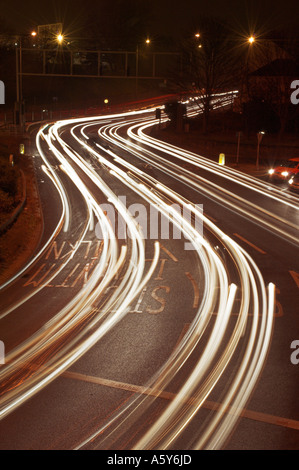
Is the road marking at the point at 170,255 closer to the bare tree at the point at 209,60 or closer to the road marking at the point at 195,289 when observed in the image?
the road marking at the point at 195,289

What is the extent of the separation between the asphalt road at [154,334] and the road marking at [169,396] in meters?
0.03

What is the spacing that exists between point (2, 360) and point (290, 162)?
2499 centimetres

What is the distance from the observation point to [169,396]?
782 cm

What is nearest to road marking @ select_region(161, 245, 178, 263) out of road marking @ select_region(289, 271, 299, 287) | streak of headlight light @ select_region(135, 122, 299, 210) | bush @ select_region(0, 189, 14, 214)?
road marking @ select_region(289, 271, 299, 287)

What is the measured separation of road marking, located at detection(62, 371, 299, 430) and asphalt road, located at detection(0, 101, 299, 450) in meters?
0.03

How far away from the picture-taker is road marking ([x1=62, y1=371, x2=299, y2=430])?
7184 mm

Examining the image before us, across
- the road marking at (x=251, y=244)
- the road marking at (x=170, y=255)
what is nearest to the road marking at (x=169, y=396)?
the road marking at (x=170, y=255)

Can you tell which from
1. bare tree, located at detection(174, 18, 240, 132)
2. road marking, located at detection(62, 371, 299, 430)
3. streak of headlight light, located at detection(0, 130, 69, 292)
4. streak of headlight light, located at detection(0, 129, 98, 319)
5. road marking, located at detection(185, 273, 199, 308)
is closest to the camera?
road marking, located at detection(62, 371, 299, 430)

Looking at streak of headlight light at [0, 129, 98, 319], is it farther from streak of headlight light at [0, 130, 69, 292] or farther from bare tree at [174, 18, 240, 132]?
bare tree at [174, 18, 240, 132]

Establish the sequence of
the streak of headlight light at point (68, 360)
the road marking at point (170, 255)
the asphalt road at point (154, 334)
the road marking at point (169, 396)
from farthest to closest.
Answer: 1. the road marking at point (170, 255)
2. the streak of headlight light at point (68, 360)
3. the road marking at point (169, 396)
4. the asphalt road at point (154, 334)

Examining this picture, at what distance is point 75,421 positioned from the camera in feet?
23.4

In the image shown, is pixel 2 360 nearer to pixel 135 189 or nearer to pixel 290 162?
pixel 135 189

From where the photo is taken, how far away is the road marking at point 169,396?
7.18 metres

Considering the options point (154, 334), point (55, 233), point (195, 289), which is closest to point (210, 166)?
point (55, 233)
